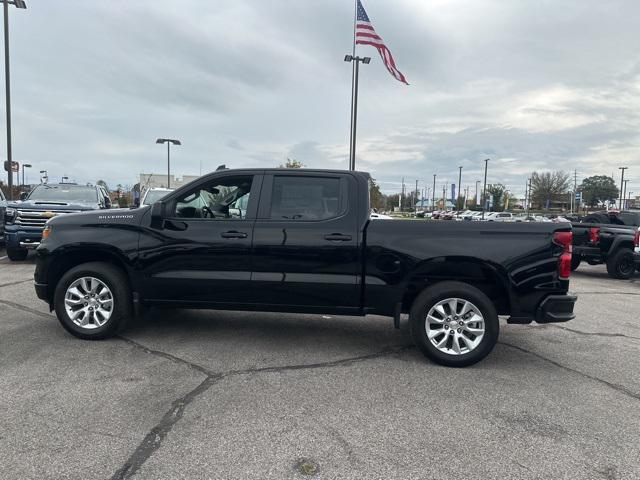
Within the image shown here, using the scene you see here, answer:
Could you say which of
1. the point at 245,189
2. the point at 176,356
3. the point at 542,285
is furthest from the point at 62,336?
the point at 542,285

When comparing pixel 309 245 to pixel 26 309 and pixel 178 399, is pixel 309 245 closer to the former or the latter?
pixel 178 399

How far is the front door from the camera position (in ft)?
16.2

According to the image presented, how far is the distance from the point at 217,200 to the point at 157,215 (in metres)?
0.64

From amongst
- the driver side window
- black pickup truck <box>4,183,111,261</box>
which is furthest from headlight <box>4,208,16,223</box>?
the driver side window

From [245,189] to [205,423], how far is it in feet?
8.20

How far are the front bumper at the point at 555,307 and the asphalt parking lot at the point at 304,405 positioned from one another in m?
0.52

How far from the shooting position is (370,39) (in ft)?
56.6

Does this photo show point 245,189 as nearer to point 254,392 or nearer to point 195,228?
point 195,228

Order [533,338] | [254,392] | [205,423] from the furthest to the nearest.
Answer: [533,338], [254,392], [205,423]

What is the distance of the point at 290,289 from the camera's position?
4.87 m

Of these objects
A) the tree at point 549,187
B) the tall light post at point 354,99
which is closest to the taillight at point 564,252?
the tall light post at point 354,99

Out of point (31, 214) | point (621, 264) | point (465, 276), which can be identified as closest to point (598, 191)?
point (621, 264)

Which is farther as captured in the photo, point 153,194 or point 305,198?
point 153,194

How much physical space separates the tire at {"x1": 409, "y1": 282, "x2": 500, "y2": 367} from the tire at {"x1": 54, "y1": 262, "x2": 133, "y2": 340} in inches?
120
